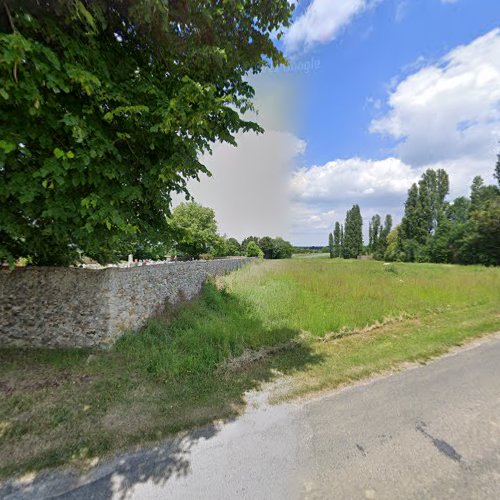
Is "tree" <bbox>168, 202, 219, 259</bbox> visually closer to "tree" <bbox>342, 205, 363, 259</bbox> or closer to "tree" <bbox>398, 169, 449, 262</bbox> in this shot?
"tree" <bbox>398, 169, 449, 262</bbox>

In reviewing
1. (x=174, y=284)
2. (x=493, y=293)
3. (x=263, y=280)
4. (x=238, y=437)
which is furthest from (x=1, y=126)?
(x=493, y=293)

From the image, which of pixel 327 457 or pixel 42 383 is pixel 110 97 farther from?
pixel 327 457

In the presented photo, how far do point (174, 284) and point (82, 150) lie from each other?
6.03 meters

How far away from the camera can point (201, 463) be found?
2.71 metres

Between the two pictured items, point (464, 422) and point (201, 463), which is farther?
point (464, 422)

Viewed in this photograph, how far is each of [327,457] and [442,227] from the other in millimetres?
57702

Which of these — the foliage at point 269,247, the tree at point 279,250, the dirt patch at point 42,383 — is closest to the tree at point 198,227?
the dirt patch at point 42,383

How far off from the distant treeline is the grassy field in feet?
117

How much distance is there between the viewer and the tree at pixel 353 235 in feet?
234

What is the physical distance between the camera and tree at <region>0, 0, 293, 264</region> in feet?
9.31

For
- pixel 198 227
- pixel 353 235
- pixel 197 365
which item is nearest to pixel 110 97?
pixel 197 365

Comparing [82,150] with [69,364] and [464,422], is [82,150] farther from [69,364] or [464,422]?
[464,422]

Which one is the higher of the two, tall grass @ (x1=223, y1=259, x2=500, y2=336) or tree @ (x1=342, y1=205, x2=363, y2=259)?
tree @ (x1=342, y1=205, x2=363, y2=259)

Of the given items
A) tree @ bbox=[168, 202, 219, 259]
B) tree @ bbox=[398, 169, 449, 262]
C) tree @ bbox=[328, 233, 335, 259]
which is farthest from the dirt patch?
tree @ bbox=[328, 233, 335, 259]
